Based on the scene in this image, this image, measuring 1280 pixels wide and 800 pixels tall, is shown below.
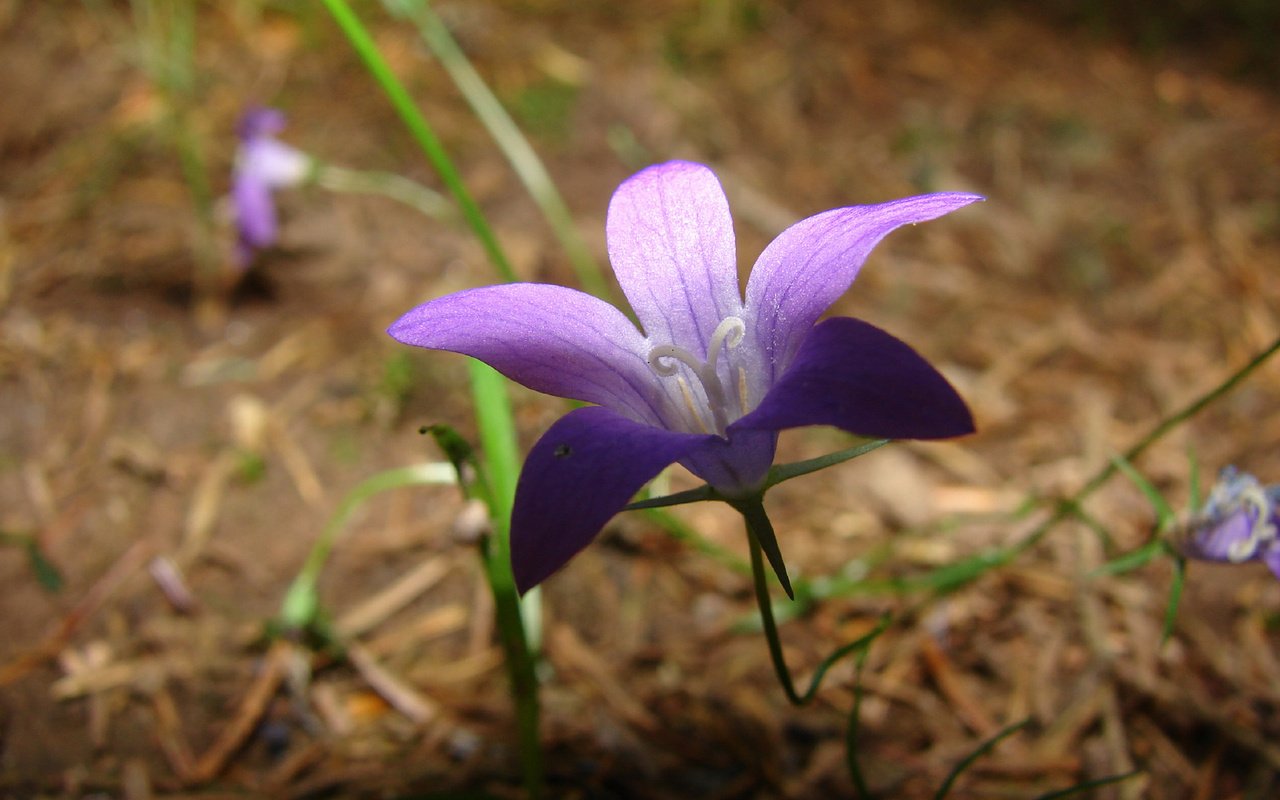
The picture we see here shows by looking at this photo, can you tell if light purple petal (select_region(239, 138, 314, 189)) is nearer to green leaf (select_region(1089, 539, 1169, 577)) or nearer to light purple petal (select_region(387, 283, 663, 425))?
light purple petal (select_region(387, 283, 663, 425))

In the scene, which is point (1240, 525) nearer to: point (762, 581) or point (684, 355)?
point (762, 581)

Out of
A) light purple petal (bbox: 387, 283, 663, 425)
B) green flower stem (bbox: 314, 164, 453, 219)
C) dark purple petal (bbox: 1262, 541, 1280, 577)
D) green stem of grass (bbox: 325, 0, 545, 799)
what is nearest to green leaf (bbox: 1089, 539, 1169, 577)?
dark purple petal (bbox: 1262, 541, 1280, 577)

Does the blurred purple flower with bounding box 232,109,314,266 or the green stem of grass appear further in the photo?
the blurred purple flower with bounding box 232,109,314,266

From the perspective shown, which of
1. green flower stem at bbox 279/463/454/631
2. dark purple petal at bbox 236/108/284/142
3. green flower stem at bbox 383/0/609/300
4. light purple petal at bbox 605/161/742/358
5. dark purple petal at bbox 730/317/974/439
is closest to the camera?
dark purple petal at bbox 730/317/974/439

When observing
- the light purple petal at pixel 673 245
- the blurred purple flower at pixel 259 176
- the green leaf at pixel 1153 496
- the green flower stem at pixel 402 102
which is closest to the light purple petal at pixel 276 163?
the blurred purple flower at pixel 259 176

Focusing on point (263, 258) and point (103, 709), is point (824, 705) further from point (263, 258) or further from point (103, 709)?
point (263, 258)

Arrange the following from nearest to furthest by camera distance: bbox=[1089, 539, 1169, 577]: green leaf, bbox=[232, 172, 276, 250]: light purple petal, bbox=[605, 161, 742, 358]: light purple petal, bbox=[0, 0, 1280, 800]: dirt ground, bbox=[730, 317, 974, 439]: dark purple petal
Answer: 1. bbox=[730, 317, 974, 439]: dark purple petal
2. bbox=[605, 161, 742, 358]: light purple petal
3. bbox=[1089, 539, 1169, 577]: green leaf
4. bbox=[0, 0, 1280, 800]: dirt ground
5. bbox=[232, 172, 276, 250]: light purple petal
